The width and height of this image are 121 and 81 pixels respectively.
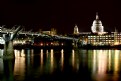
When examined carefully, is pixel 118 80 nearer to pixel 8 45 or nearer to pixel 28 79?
pixel 28 79

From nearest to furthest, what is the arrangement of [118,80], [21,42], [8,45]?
[118,80] → [8,45] → [21,42]

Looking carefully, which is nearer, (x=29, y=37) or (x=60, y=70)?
(x=60, y=70)

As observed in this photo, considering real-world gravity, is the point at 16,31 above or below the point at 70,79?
above

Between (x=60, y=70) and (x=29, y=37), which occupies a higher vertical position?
(x=29, y=37)

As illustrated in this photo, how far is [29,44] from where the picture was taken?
186 m

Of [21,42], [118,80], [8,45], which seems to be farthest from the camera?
[21,42]

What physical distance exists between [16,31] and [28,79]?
30.7m

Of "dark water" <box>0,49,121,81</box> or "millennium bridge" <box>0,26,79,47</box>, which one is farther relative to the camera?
"millennium bridge" <box>0,26,79,47</box>

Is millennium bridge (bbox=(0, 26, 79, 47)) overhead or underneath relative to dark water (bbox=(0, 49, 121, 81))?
overhead

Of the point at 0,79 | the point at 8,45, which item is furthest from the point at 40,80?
the point at 8,45

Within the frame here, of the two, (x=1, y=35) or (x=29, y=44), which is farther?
(x=29, y=44)

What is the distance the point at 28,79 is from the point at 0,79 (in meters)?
2.58

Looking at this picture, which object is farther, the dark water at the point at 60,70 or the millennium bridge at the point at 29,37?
the millennium bridge at the point at 29,37

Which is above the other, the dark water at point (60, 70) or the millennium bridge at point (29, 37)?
the millennium bridge at point (29, 37)
